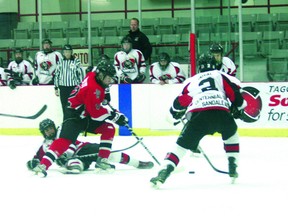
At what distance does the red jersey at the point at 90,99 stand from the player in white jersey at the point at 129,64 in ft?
13.6

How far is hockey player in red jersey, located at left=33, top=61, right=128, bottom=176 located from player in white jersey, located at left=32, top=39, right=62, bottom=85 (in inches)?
183

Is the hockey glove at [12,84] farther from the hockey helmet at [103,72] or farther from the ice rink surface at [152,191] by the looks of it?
the hockey helmet at [103,72]

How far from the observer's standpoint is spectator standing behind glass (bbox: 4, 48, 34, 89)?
38.8 ft

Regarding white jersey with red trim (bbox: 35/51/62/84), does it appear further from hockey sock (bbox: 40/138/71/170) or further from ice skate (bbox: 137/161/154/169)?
hockey sock (bbox: 40/138/71/170)

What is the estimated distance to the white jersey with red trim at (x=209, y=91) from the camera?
19.7 ft

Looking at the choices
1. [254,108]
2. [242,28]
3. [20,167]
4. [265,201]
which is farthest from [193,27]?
[265,201]

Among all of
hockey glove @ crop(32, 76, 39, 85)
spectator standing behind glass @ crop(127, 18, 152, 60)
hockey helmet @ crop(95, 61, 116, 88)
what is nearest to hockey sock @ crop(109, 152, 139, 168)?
hockey helmet @ crop(95, 61, 116, 88)

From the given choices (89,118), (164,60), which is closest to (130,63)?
(164,60)

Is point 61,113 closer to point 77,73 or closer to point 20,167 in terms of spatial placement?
point 77,73

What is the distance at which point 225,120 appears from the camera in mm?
6082

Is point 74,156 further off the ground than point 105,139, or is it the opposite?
point 105,139

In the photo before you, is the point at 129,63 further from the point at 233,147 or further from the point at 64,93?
the point at 233,147

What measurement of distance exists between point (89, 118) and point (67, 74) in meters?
4.00

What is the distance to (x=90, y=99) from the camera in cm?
694
